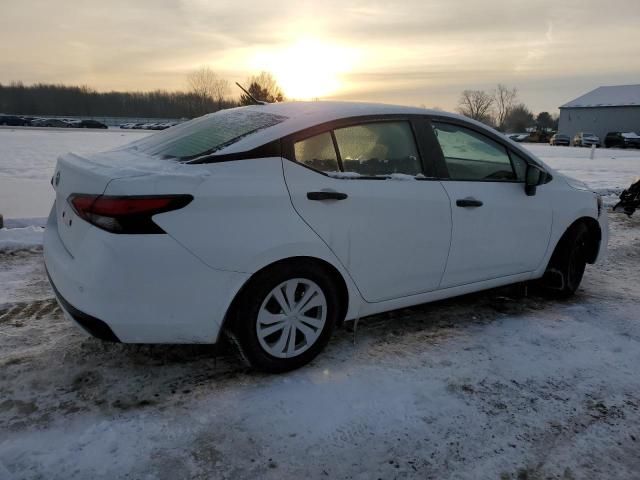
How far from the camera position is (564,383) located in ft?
10.1

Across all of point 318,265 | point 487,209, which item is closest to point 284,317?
point 318,265

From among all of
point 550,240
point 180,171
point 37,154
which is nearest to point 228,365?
point 180,171

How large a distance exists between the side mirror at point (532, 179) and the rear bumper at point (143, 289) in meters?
2.39

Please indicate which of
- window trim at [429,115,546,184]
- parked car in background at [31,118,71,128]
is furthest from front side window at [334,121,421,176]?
parked car in background at [31,118,71,128]

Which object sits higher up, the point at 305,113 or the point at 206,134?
the point at 305,113

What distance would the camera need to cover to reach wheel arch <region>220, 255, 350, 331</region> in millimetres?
2740

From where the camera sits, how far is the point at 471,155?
3.79 m

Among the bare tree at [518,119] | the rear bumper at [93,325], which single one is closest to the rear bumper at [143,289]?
the rear bumper at [93,325]

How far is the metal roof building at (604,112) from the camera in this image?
60.3m

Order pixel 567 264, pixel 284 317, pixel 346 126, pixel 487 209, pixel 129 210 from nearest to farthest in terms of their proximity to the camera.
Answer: pixel 129 210 → pixel 284 317 → pixel 346 126 → pixel 487 209 → pixel 567 264

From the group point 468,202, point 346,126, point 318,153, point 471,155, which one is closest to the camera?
point 318,153

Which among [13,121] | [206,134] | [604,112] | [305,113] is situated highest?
[604,112]

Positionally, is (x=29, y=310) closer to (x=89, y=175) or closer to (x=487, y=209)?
(x=89, y=175)

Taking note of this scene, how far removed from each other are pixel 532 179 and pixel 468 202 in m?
0.72
